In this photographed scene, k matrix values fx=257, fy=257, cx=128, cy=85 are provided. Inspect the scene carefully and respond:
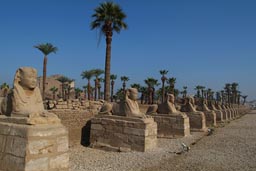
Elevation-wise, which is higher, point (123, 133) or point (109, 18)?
point (109, 18)

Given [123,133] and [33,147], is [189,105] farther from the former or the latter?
[33,147]

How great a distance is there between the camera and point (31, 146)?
4.14 meters

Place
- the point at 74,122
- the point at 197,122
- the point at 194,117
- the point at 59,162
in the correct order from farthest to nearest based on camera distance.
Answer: the point at 194,117, the point at 197,122, the point at 74,122, the point at 59,162

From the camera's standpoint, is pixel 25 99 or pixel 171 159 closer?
pixel 25 99

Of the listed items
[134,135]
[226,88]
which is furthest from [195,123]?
[226,88]

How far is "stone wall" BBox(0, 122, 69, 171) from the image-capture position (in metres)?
4.13

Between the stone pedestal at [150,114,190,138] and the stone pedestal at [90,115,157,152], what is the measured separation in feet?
11.1

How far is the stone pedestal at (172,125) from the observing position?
38.3 ft

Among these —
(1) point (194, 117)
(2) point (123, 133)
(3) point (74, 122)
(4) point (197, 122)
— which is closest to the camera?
(2) point (123, 133)

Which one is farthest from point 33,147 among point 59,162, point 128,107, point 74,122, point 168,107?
point 168,107

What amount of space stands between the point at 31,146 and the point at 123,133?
4.49 m

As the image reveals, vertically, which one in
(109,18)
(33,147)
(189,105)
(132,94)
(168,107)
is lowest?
(33,147)

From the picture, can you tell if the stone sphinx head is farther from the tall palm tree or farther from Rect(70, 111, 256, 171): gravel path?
the tall palm tree

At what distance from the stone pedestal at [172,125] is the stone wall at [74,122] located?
12.2 feet
